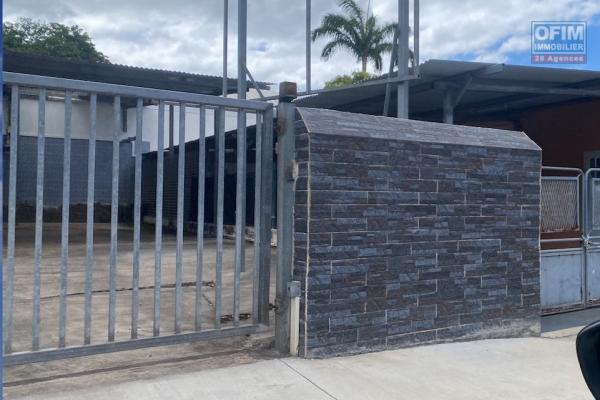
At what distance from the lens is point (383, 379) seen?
199 inches

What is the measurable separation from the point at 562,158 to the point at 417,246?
10729 mm

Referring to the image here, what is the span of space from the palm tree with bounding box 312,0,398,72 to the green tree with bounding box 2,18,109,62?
19.5 metres

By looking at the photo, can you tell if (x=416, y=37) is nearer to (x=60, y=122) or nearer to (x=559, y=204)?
(x=559, y=204)

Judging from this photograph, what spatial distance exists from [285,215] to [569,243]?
486cm

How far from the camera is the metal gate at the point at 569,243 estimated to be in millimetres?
8109

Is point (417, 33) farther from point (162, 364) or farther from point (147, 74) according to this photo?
point (147, 74)

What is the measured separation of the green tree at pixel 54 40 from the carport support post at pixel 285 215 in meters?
41.3

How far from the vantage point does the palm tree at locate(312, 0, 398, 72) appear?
33.4m

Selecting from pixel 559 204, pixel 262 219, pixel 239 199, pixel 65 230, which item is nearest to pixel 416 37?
pixel 559 204

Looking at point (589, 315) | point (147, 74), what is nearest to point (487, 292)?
point (589, 315)

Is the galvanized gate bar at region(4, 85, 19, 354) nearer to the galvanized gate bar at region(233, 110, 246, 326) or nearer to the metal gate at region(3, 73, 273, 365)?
the metal gate at region(3, 73, 273, 365)

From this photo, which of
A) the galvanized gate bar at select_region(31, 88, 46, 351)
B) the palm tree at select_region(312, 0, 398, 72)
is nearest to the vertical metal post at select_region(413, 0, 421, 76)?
the galvanized gate bar at select_region(31, 88, 46, 351)

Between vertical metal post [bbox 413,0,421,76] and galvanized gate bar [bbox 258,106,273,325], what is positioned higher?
vertical metal post [bbox 413,0,421,76]

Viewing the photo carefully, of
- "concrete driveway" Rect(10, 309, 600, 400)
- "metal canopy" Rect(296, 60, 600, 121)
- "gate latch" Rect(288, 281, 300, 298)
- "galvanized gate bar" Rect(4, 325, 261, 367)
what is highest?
"metal canopy" Rect(296, 60, 600, 121)
